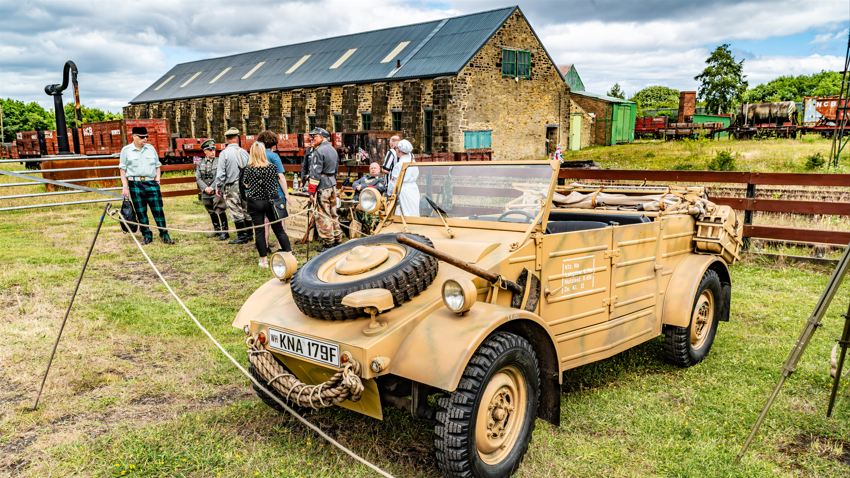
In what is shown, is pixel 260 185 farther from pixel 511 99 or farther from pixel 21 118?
pixel 21 118

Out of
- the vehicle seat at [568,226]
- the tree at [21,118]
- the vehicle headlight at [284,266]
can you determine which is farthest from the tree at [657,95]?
the vehicle headlight at [284,266]

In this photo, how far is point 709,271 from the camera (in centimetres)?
524

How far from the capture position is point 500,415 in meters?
3.27

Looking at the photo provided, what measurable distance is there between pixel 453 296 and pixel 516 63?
102 feet

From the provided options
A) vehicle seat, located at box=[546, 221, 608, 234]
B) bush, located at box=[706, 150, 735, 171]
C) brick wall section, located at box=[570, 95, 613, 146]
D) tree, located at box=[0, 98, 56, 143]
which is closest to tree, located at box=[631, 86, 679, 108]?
brick wall section, located at box=[570, 95, 613, 146]

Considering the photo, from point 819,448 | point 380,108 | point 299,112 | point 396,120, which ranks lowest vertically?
point 819,448

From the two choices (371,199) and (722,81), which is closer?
(371,199)

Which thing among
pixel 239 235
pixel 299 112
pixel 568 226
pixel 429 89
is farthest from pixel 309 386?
pixel 299 112

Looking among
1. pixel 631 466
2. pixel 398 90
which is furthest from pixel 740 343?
pixel 398 90

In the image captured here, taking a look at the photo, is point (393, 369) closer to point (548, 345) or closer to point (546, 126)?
point (548, 345)

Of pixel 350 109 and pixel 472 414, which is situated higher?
pixel 350 109

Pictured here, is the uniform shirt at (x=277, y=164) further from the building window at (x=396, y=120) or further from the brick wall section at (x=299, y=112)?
the brick wall section at (x=299, y=112)

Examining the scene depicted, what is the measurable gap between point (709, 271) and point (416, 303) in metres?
3.31

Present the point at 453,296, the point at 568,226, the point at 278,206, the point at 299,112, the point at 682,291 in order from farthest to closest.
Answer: the point at 299,112 < the point at 278,206 < the point at 568,226 < the point at 682,291 < the point at 453,296
